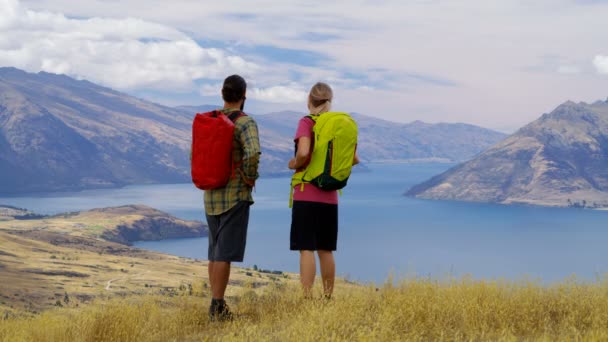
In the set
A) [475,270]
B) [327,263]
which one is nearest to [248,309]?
[327,263]

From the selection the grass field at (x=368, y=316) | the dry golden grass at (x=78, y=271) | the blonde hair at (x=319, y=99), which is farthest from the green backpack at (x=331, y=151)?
the dry golden grass at (x=78, y=271)

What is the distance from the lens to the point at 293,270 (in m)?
152

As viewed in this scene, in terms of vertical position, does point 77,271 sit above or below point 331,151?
below

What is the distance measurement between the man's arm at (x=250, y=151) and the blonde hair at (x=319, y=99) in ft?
2.48

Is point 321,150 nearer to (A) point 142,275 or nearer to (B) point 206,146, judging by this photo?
(B) point 206,146

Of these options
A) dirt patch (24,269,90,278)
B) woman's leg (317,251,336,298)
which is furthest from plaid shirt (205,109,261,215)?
dirt patch (24,269,90,278)

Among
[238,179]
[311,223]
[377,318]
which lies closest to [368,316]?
[377,318]

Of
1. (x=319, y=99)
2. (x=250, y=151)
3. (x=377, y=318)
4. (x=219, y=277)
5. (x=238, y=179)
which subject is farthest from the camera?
(x=319, y=99)

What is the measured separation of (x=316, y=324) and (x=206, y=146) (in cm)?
229

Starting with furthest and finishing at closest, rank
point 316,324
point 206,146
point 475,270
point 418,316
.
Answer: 1. point 475,270
2. point 206,146
3. point 418,316
4. point 316,324

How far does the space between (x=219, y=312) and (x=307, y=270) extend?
1.09m

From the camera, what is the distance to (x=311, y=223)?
7.45 m

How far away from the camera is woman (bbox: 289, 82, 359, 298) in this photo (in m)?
7.39

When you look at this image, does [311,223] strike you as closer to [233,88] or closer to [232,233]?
[232,233]
